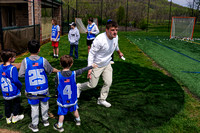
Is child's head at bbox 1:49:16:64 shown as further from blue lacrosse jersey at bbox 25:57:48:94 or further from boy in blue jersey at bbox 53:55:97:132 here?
boy in blue jersey at bbox 53:55:97:132

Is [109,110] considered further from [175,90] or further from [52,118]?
[175,90]

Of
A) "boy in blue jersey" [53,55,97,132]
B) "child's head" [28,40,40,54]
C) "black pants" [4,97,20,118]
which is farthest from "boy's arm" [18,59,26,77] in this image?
"black pants" [4,97,20,118]

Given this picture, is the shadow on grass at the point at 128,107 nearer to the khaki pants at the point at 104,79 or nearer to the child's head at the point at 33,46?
the khaki pants at the point at 104,79

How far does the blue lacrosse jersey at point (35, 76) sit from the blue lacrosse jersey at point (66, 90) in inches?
12.9

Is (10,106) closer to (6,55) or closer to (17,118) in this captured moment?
(17,118)

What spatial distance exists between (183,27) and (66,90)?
72.3 feet

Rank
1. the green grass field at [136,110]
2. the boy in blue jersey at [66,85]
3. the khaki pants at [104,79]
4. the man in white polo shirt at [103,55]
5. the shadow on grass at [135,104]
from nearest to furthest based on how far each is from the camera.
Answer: the boy in blue jersey at [66,85] < the green grass field at [136,110] < the shadow on grass at [135,104] < the man in white polo shirt at [103,55] < the khaki pants at [104,79]

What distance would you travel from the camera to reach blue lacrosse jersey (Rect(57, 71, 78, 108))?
3094 mm

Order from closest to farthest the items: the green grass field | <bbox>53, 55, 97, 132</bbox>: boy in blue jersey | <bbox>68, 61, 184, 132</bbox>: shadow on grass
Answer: <bbox>53, 55, 97, 132</bbox>: boy in blue jersey, the green grass field, <bbox>68, 61, 184, 132</bbox>: shadow on grass

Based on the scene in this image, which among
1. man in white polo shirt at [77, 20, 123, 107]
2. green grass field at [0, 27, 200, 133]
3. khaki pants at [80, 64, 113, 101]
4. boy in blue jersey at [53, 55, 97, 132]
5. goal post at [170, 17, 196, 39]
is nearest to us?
boy in blue jersey at [53, 55, 97, 132]

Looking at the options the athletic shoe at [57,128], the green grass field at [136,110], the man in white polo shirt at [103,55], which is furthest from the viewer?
the man in white polo shirt at [103,55]

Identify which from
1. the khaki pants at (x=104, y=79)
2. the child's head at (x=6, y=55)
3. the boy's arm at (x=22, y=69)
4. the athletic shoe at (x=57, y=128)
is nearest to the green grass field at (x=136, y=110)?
the athletic shoe at (x=57, y=128)

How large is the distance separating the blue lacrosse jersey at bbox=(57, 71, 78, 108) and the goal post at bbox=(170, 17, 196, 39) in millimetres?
20648

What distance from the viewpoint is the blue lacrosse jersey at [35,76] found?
312 centimetres
